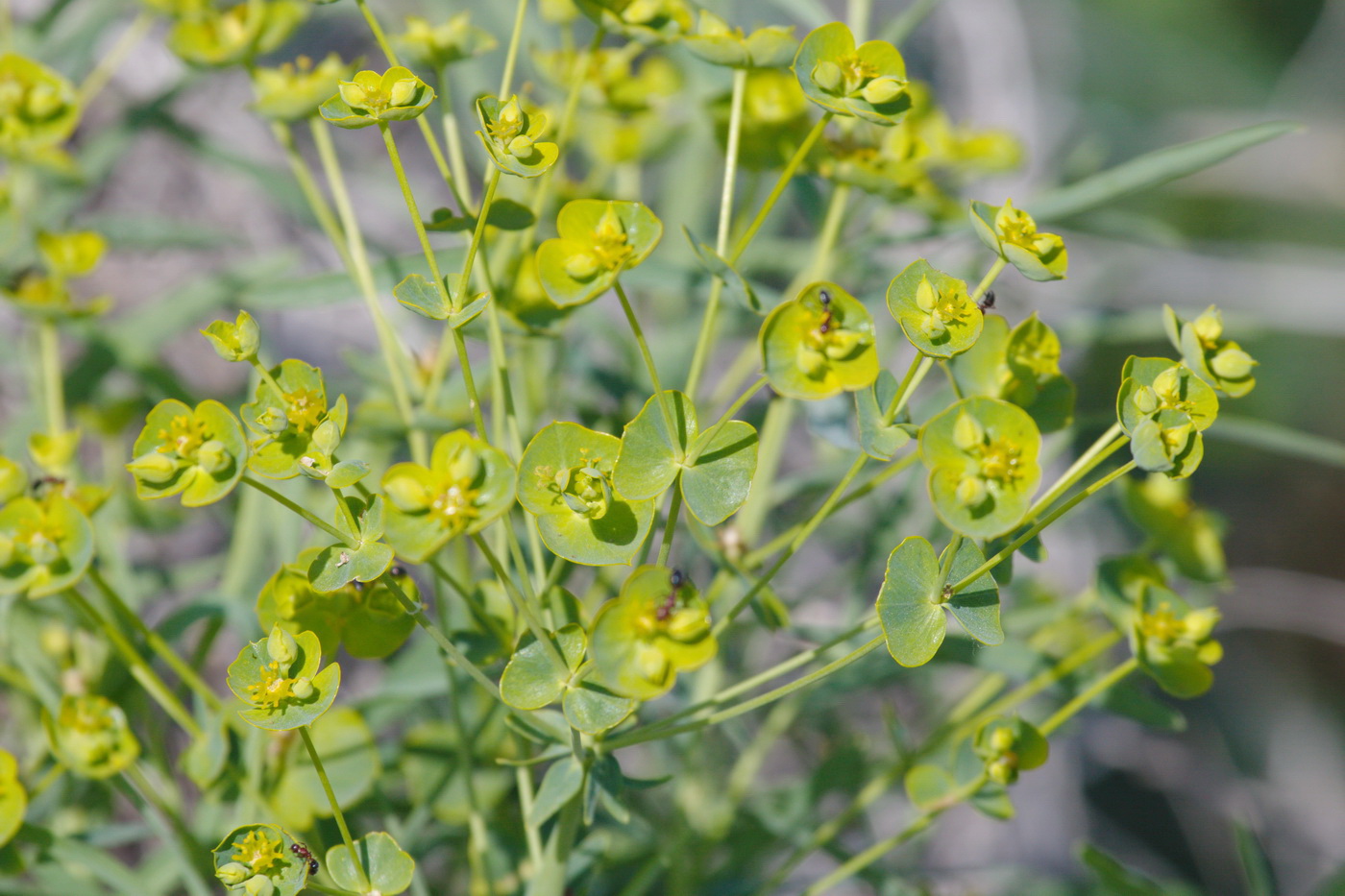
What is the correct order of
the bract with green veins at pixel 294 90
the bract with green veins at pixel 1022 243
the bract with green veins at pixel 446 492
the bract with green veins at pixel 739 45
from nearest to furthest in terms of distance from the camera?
1. the bract with green veins at pixel 446 492
2. the bract with green veins at pixel 1022 243
3. the bract with green veins at pixel 739 45
4. the bract with green veins at pixel 294 90

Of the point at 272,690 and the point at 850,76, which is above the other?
the point at 850,76

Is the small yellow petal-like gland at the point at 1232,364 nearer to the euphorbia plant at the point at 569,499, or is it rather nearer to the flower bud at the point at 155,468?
the euphorbia plant at the point at 569,499

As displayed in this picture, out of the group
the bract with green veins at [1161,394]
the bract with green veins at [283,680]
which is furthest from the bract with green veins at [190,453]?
the bract with green veins at [1161,394]

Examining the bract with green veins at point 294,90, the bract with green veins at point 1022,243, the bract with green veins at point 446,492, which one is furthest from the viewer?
the bract with green veins at point 294,90

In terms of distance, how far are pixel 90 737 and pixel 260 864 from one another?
0.86 feet

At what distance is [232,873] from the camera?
59 cm

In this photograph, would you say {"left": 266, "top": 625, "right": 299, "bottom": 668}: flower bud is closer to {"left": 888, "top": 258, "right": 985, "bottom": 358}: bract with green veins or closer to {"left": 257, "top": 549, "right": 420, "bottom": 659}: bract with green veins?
{"left": 257, "top": 549, "right": 420, "bottom": 659}: bract with green veins

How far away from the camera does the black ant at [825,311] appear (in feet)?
2.20

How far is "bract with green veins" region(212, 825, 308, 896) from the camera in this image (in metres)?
0.59

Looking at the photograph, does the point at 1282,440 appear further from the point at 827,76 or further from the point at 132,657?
the point at 132,657

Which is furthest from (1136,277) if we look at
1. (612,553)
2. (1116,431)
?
(612,553)

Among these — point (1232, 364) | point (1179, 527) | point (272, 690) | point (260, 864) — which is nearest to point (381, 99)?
point (272, 690)

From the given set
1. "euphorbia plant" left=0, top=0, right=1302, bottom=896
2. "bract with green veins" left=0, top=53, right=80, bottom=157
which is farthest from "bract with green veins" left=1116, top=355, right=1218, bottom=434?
"bract with green veins" left=0, top=53, right=80, bottom=157

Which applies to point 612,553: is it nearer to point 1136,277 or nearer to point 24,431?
point 24,431
